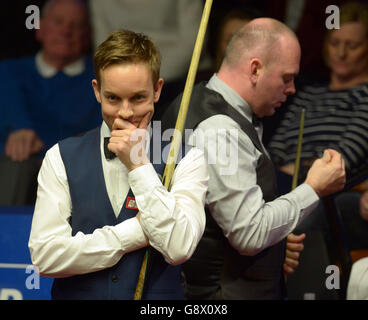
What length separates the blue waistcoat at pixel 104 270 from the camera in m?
2.27

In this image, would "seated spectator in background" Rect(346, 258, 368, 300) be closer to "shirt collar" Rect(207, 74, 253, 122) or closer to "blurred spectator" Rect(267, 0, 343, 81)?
"shirt collar" Rect(207, 74, 253, 122)

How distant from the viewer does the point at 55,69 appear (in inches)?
161

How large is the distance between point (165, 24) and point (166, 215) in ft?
6.53

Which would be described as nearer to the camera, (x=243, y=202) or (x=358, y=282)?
(x=243, y=202)

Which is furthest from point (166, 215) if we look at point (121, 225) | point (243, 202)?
point (243, 202)

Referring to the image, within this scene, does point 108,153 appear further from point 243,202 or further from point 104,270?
point 243,202

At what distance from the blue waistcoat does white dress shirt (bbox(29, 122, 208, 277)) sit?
3 centimetres

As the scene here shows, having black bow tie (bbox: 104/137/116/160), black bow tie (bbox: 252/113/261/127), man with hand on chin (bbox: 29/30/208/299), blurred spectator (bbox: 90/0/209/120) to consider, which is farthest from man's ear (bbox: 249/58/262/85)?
blurred spectator (bbox: 90/0/209/120)

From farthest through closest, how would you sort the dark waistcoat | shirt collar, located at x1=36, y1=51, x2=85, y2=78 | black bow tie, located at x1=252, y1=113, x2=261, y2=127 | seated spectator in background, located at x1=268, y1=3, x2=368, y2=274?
1. shirt collar, located at x1=36, y1=51, x2=85, y2=78
2. seated spectator in background, located at x1=268, y1=3, x2=368, y2=274
3. black bow tie, located at x1=252, y1=113, x2=261, y2=127
4. the dark waistcoat

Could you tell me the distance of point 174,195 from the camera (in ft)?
7.35

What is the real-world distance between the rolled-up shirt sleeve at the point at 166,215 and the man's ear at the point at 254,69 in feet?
2.52

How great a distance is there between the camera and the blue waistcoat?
2.27 metres

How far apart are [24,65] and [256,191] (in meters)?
2.04
